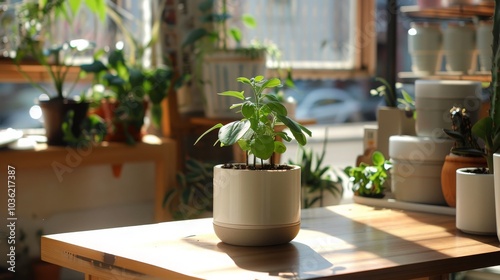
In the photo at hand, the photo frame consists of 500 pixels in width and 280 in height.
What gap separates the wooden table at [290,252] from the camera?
147cm

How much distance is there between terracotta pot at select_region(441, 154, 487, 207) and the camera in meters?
2.02

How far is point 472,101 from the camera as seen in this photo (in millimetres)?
2223

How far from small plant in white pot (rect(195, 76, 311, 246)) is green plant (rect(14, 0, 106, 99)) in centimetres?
181

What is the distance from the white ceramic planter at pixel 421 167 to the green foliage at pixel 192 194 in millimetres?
1551

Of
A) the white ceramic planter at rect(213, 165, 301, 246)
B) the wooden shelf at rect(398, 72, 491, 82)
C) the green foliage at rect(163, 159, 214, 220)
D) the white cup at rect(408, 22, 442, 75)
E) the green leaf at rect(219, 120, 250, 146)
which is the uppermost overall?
the white cup at rect(408, 22, 442, 75)

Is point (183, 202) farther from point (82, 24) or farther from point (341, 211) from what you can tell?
point (341, 211)

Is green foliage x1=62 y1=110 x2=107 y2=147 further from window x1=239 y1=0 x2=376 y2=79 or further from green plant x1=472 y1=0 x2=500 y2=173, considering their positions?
green plant x1=472 y1=0 x2=500 y2=173

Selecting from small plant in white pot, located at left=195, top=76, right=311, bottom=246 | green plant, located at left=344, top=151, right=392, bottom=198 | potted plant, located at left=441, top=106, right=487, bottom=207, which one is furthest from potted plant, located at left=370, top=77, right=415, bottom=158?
small plant in white pot, located at left=195, top=76, right=311, bottom=246

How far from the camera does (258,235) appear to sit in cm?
166

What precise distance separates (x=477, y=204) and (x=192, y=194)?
1.92m

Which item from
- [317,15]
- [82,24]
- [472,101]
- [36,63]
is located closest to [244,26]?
[317,15]

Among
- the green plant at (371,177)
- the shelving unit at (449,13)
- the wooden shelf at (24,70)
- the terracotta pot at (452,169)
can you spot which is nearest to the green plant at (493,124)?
the terracotta pot at (452,169)

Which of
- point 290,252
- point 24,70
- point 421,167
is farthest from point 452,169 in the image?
point 24,70

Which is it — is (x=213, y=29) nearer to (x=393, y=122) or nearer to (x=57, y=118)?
(x=57, y=118)
